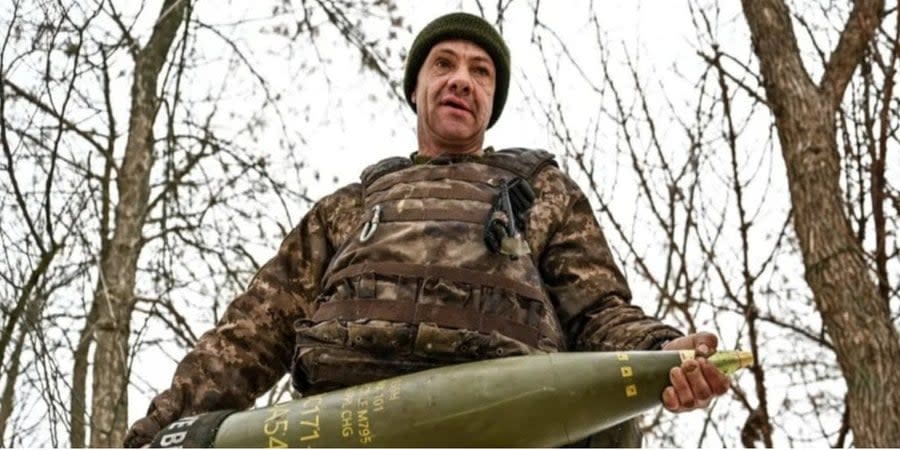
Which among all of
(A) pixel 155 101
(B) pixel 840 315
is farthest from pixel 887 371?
(A) pixel 155 101

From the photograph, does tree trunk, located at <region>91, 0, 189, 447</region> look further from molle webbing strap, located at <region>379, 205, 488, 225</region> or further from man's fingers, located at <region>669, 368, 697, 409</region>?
man's fingers, located at <region>669, 368, 697, 409</region>

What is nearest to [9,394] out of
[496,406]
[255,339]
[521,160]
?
[255,339]

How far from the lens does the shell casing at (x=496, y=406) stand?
2357 mm

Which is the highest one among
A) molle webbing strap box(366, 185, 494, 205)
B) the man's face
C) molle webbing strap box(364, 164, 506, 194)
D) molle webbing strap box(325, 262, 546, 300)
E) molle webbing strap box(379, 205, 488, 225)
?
the man's face

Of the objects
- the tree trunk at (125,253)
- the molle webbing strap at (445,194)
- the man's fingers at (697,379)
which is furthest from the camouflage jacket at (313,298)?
the tree trunk at (125,253)

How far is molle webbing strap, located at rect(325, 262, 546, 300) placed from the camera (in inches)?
106

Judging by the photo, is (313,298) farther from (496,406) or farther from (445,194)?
(496,406)

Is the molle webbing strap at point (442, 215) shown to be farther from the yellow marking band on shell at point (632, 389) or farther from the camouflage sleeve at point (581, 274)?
the yellow marking band on shell at point (632, 389)

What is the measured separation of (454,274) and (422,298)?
0.09 m

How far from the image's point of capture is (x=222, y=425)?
2520 mm

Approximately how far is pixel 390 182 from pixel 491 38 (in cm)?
53

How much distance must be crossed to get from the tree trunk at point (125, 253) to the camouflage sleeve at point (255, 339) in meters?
3.17

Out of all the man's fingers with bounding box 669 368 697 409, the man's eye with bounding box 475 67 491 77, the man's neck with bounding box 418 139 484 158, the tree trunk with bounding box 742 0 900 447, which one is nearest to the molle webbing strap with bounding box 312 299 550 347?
the man's fingers with bounding box 669 368 697 409

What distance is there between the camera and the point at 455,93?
3137 mm
